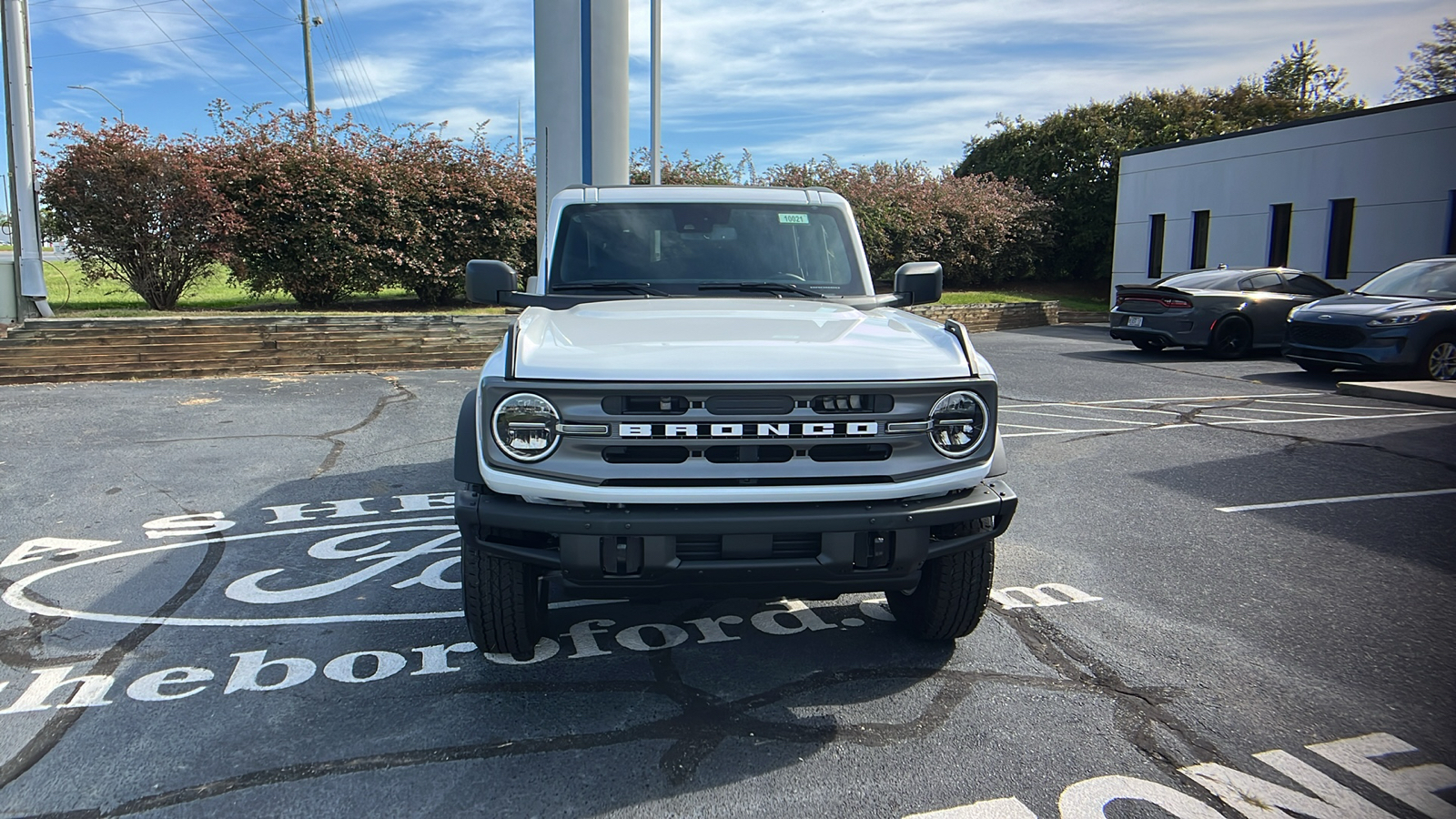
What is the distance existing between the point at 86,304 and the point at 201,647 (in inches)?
485

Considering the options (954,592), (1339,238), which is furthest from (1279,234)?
(954,592)

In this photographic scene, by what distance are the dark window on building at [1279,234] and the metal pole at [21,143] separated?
74.7 feet

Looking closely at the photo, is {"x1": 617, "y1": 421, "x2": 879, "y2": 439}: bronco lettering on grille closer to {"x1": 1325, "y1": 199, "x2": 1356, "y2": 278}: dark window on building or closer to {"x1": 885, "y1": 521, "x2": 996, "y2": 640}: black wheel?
{"x1": 885, "y1": 521, "x2": 996, "y2": 640}: black wheel

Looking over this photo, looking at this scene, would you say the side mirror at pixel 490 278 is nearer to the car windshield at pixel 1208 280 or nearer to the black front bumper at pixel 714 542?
the black front bumper at pixel 714 542

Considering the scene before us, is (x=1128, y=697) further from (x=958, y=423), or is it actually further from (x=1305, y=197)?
(x=1305, y=197)

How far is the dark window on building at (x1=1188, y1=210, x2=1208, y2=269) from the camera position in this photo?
23.4 meters

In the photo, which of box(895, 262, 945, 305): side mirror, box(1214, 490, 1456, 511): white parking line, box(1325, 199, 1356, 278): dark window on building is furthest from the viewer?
box(1325, 199, 1356, 278): dark window on building

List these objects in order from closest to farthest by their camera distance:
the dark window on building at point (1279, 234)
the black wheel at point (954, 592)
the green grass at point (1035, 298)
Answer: the black wheel at point (954, 592) → the dark window on building at point (1279, 234) → the green grass at point (1035, 298)

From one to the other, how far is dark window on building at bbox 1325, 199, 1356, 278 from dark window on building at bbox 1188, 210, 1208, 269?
3324mm

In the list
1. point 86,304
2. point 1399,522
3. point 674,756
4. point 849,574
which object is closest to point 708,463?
point 849,574

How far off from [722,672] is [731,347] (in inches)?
48.8

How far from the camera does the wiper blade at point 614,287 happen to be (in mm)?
4504

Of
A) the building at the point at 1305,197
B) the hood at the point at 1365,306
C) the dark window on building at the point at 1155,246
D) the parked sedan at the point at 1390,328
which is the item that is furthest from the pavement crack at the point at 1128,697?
the dark window on building at the point at 1155,246

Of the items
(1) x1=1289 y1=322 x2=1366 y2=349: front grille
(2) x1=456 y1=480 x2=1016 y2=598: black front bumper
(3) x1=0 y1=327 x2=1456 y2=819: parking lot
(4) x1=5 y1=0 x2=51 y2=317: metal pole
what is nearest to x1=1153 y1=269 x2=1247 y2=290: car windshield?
(1) x1=1289 y1=322 x2=1366 y2=349: front grille
